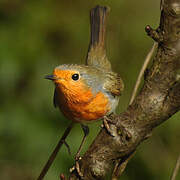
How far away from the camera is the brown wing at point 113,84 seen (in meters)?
3.54

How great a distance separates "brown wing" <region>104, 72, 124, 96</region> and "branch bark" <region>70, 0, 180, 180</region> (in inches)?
60.0

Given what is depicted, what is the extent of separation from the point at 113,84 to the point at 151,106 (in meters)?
1.83

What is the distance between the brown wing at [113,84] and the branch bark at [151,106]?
1.52 m

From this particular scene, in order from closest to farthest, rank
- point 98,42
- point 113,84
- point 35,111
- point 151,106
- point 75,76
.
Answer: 1. point 151,106
2. point 75,76
3. point 113,84
4. point 35,111
5. point 98,42

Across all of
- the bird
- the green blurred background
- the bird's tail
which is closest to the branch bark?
the bird

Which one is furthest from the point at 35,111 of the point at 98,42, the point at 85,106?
the point at 98,42

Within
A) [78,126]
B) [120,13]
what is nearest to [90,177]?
[78,126]

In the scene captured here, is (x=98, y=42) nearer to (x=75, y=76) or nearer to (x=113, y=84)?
(x=113, y=84)

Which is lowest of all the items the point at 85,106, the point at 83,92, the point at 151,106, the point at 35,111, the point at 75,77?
the point at 35,111

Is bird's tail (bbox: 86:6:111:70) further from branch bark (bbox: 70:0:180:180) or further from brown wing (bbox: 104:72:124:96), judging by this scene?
branch bark (bbox: 70:0:180:180)

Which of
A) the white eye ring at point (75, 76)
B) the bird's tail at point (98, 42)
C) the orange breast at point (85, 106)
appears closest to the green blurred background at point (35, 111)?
the bird's tail at point (98, 42)

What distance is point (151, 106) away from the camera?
1802 mm

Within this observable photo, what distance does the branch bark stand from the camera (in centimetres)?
164

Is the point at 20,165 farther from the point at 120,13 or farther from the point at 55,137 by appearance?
the point at 120,13
